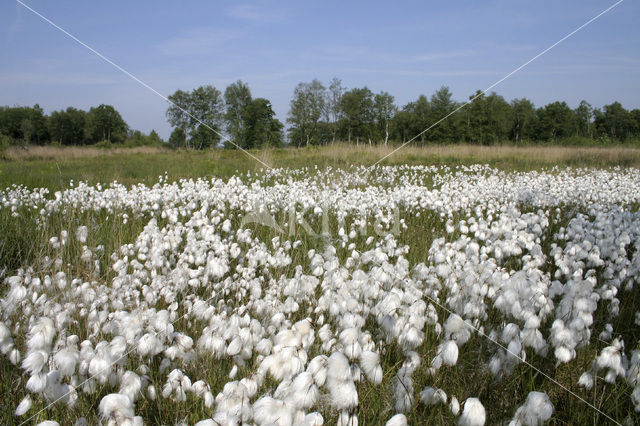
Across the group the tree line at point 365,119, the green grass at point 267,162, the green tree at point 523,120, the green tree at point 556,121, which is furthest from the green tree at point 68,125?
the green tree at point 556,121

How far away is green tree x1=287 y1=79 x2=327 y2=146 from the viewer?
54969mm

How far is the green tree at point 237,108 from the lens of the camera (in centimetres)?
6307

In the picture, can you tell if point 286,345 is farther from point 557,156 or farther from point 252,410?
point 557,156

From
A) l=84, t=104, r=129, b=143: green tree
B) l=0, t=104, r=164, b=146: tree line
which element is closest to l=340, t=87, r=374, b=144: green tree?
l=0, t=104, r=164, b=146: tree line

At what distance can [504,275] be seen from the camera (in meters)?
3.16

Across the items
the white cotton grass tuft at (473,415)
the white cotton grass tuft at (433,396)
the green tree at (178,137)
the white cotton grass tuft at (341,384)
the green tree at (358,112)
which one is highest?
the green tree at (358,112)

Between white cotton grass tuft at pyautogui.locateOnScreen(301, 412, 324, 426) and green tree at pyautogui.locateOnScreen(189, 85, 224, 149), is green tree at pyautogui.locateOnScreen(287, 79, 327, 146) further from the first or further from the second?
white cotton grass tuft at pyautogui.locateOnScreen(301, 412, 324, 426)

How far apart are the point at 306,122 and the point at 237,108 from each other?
12.0 m

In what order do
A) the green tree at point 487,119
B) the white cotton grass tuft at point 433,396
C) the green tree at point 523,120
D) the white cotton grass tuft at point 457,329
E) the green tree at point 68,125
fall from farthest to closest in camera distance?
the green tree at point 523,120, the green tree at point 68,125, the green tree at point 487,119, the white cotton grass tuft at point 457,329, the white cotton grass tuft at point 433,396

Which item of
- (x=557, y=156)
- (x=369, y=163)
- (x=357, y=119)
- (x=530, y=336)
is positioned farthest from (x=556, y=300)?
(x=357, y=119)

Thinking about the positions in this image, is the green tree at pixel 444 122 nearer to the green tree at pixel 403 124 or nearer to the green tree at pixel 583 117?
the green tree at pixel 403 124

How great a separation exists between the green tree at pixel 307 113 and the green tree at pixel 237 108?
816 centimetres

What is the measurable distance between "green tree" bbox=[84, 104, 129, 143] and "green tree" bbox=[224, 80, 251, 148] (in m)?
18.1

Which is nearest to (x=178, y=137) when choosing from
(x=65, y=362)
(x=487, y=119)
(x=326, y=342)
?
(x=487, y=119)
